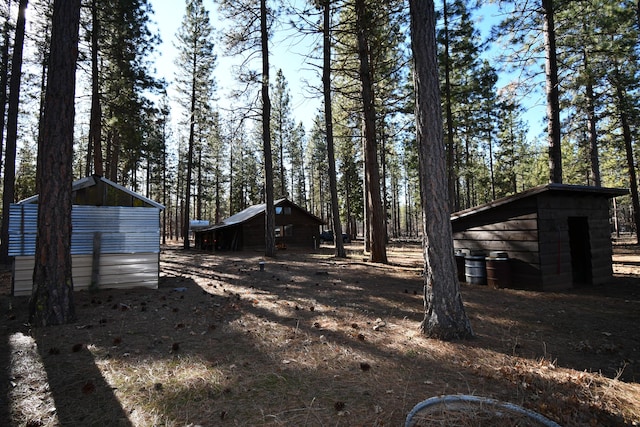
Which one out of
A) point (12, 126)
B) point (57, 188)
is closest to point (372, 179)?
point (57, 188)

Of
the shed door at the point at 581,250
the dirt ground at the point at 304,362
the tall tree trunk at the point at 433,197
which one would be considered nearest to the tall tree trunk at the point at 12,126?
the dirt ground at the point at 304,362

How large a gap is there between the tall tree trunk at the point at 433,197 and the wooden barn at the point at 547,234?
470 centimetres

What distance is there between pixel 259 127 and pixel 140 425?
111 ft

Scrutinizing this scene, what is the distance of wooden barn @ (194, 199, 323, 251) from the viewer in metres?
24.0

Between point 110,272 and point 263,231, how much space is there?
1708cm

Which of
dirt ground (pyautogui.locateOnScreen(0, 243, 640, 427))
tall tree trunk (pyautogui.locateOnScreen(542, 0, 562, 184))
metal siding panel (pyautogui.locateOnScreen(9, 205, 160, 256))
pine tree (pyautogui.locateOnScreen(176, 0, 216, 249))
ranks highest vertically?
pine tree (pyautogui.locateOnScreen(176, 0, 216, 249))

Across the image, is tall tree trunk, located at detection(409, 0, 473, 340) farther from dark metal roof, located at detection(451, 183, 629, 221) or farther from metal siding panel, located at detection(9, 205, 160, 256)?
metal siding panel, located at detection(9, 205, 160, 256)

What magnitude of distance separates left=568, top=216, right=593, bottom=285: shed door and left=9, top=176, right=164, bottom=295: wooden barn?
1214 centimetres

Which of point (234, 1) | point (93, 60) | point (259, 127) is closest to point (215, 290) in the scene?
point (93, 60)

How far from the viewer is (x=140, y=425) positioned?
2145 millimetres

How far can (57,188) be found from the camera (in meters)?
4.81

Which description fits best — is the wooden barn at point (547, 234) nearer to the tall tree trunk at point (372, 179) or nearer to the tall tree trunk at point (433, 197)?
the tall tree trunk at point (372, 179)

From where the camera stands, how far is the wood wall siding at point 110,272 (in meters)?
6.59

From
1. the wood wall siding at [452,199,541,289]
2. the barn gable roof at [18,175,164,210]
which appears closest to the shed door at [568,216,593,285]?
the wood wall siding at [452,199,541,289]
